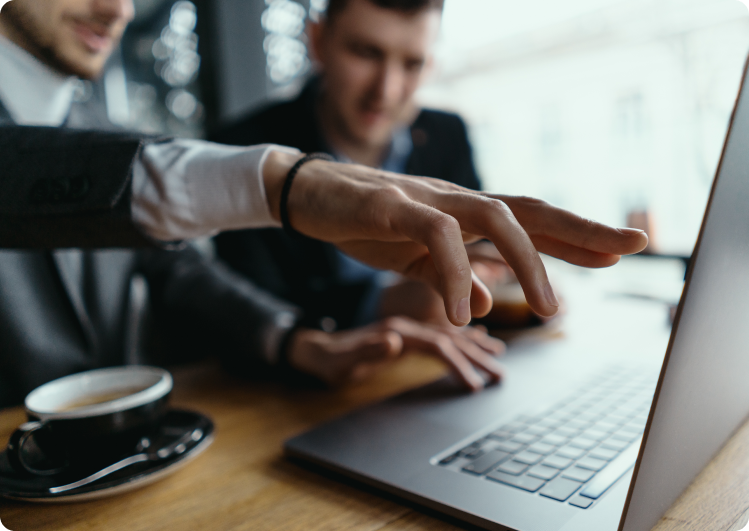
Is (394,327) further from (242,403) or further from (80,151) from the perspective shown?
(80,151)

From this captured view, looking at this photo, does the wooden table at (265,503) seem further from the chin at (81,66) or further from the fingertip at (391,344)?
the chin at (81,66)

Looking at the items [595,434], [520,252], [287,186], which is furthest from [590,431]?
[287,186]

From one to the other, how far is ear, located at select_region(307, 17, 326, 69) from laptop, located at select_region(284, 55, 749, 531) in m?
0.99

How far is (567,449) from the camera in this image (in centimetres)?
43

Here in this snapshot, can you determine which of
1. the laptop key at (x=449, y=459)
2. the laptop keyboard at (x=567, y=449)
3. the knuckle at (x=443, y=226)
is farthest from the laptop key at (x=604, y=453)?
the knuckle at (x=443, y=226)

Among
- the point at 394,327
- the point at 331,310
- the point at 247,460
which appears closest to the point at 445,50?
the point at 331,310

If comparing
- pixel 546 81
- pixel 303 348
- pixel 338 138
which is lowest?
pixel 303 348

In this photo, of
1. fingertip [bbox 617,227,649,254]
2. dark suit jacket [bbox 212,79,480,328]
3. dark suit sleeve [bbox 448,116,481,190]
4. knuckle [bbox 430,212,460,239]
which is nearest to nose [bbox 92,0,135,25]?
dark suit jacket [bbox 212,79,480,328]

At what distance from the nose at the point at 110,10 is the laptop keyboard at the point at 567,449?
75 centimetres

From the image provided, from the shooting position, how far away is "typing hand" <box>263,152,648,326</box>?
35 centimetres

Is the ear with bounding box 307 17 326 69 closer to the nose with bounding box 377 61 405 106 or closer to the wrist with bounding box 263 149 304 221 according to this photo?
the nose with bounding box 377 61 405 106

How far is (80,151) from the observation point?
1.57 ft

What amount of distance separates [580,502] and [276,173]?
1.25ft

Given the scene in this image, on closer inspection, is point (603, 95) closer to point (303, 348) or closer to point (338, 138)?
point (338, 138)
